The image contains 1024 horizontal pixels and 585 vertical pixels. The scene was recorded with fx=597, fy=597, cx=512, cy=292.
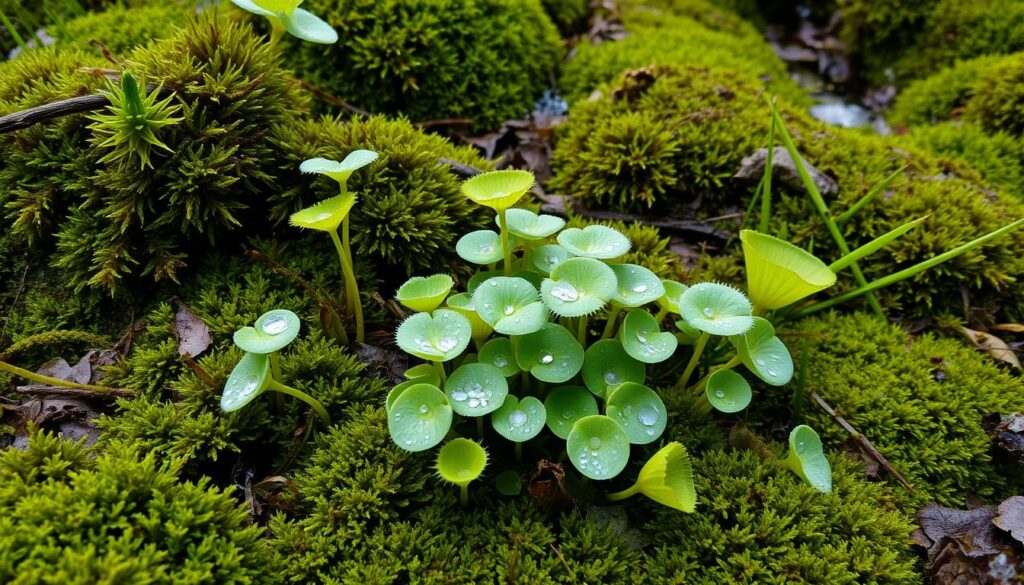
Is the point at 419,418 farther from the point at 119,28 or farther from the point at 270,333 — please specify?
the point at 119,28

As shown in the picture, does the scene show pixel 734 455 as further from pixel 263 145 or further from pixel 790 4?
pixel 790 4

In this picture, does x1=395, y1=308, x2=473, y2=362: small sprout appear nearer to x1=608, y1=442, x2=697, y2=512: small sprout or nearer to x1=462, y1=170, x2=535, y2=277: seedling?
x1=462, y1=170, x2=535, y2=277: seedling

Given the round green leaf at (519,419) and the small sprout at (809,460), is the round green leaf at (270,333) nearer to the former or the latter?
the round green leaf at (519,419)

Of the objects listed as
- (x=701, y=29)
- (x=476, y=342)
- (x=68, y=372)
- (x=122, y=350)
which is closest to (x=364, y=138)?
(x=476, y=342)

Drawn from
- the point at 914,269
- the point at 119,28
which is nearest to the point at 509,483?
the point at 914,269

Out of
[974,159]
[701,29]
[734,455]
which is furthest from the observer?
[701,29]

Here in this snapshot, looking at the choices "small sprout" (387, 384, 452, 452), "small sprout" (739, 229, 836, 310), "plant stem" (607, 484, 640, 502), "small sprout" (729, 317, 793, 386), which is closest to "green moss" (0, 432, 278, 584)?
"small sprout" (387, 384, 452, 452)
